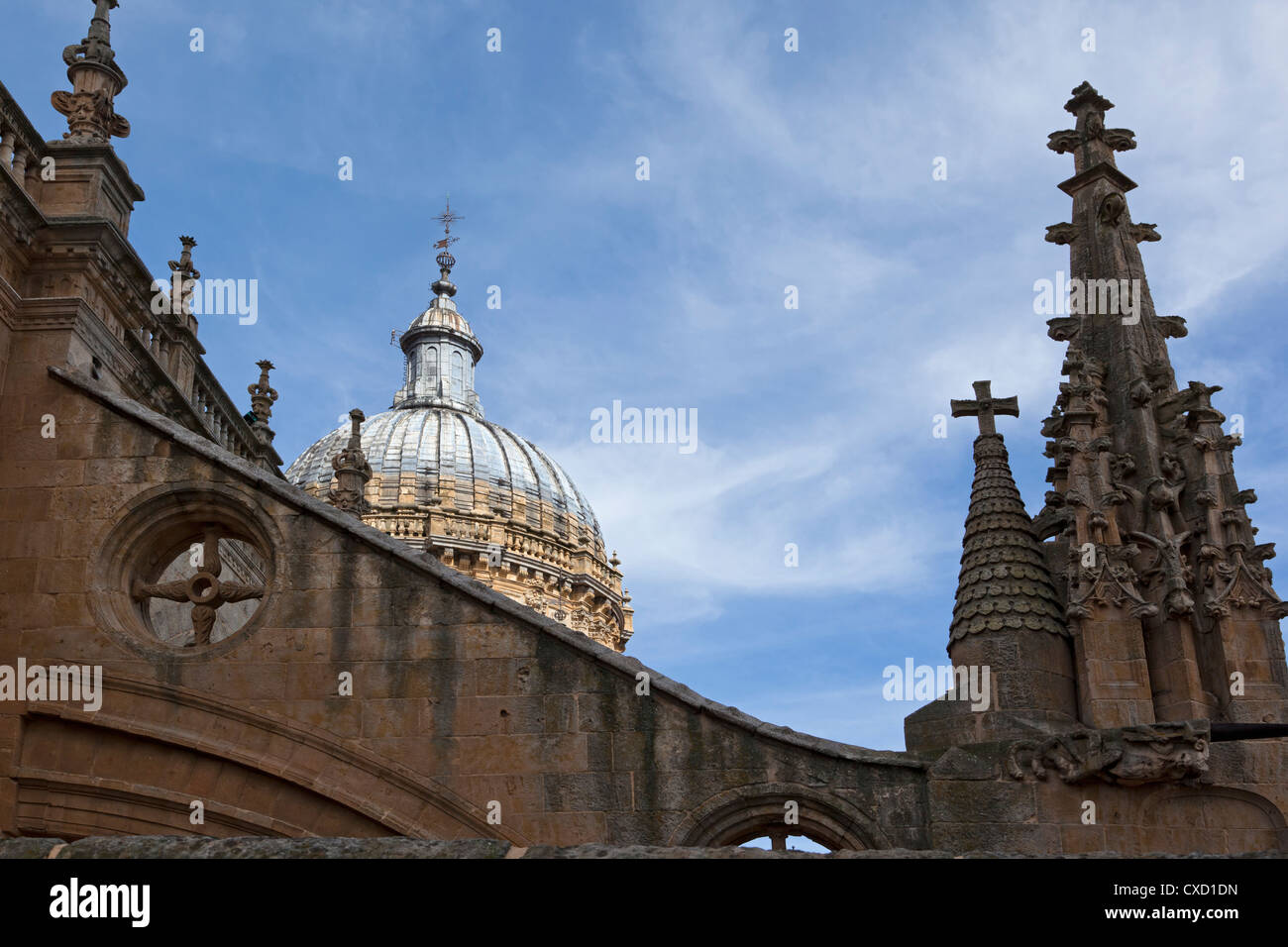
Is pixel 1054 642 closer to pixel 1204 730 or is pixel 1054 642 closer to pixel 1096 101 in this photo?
pixel 1204 730

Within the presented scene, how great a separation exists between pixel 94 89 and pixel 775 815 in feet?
32.7

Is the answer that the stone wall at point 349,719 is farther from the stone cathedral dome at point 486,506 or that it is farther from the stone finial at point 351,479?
the stone cathedral dome at point 486,506

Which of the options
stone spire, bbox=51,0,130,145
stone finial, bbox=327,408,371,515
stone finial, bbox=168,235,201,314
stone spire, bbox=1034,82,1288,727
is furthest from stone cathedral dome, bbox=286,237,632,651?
stone spire, bbox=1034,82,1288,727

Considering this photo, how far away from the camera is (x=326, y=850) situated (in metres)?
5.74

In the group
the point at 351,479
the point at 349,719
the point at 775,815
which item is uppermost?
the point at 351,479

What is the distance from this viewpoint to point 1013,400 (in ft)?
42.2

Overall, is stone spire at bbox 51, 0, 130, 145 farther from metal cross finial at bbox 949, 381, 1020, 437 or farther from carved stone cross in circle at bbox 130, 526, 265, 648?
metal cross finial at bbox 949, 381, 1020, 437

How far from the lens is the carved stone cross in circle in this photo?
36.8 ft

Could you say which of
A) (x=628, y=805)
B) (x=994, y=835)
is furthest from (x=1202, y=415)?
(x=628, y=805)

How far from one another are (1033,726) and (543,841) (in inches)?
152

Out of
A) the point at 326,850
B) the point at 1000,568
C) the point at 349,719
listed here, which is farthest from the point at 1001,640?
the point at 326,850

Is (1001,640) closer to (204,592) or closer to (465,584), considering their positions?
(465,584)

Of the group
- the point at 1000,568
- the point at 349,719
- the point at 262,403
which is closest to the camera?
the point at 349,719
